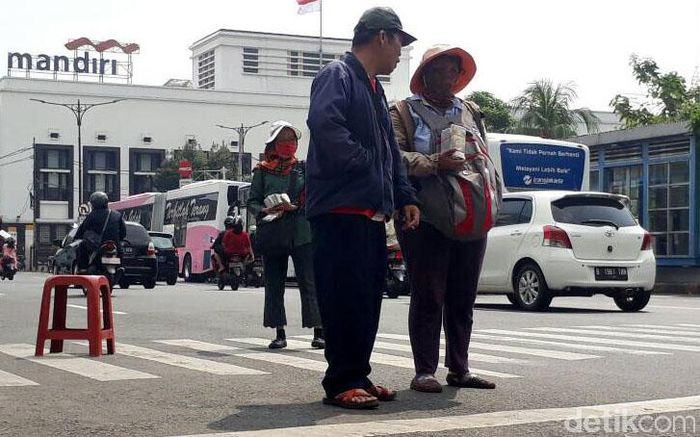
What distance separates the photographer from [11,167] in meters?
91.6

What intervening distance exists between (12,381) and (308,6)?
64.6 m

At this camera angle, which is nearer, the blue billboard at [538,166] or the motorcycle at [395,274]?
the blue billboard at [538,166]

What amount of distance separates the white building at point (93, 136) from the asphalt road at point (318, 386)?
2953 inches

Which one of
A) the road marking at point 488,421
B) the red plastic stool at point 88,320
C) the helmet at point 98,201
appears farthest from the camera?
the helmet at point 98,201

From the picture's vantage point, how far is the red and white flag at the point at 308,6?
231 feet

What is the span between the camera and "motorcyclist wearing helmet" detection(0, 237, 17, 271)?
43906 mm

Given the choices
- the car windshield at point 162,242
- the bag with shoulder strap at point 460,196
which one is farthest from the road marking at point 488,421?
the car windshield at point 162,242

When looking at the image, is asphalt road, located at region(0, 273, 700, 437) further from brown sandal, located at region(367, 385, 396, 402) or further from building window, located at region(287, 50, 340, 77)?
building window, located at region(287, 50, 340, 77)

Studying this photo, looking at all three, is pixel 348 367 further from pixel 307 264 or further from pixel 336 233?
pixel 307 264

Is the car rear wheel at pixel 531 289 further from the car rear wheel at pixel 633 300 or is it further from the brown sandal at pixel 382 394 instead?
the brown sandal at pixel 382 394

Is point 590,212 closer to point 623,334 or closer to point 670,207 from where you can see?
point 623,334

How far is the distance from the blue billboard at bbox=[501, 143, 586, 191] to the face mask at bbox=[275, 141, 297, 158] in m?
11.1

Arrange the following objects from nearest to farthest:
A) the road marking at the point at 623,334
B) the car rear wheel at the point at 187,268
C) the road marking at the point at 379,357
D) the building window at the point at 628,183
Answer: the road marking at the point at 379,357
the road marking at the point at 623,334
the building window at the point at 628,183
the car rear wheel at the point at 187,268

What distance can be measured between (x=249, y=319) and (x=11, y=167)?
81.1 meters
